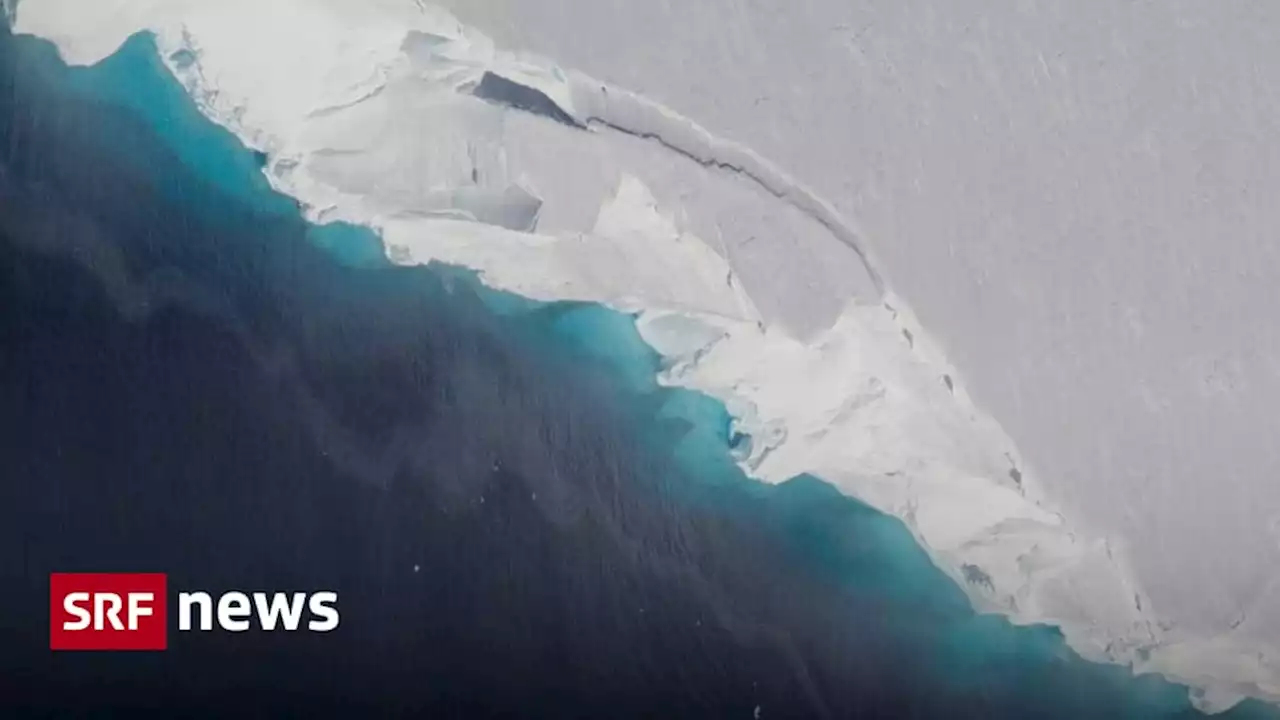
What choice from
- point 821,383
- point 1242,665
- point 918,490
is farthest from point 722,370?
point 1242,665

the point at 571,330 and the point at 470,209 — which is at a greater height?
the point at 470,209

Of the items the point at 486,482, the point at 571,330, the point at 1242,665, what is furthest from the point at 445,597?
the point at 1242,665

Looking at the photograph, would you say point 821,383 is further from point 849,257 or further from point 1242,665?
point 1242,665

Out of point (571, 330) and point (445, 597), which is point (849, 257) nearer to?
point (571, 330)

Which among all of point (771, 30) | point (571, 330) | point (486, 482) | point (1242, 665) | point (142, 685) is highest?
point (771, 30)
